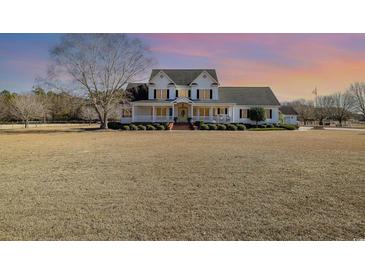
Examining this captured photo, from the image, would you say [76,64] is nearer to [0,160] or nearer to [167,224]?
[0,160]

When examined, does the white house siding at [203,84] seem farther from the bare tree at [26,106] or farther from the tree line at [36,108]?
the bare tree at [26,106]

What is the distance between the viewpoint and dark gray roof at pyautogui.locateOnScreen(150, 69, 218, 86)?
30.7 metres

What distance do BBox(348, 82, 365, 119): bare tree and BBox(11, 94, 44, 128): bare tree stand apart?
140ft

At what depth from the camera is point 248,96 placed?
31.6 m

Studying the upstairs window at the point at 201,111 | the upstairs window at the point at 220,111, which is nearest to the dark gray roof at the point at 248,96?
the upstairs window at the point at 220,111

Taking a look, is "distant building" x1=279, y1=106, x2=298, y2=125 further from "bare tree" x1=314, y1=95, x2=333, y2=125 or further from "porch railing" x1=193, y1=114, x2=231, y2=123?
"porch railing" x1=193, y1=114, x2=231, y2=123

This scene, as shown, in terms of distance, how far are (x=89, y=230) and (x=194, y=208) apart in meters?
1.61

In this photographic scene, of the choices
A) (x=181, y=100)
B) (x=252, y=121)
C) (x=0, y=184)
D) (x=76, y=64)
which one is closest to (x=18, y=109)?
(x=76, y=64)

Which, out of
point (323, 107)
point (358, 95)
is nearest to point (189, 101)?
point (358, 95)

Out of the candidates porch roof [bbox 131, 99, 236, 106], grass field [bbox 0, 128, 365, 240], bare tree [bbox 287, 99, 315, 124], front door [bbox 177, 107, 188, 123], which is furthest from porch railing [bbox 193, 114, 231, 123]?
bare tree [bbox 287, 99, 315, 124]

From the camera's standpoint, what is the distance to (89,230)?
11.5 ft

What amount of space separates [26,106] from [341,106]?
51.3 metres

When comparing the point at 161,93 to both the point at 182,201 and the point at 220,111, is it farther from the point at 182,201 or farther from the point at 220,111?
the point at 182,201

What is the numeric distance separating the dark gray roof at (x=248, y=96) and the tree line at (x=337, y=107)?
471 inches
